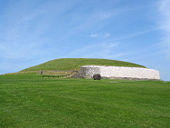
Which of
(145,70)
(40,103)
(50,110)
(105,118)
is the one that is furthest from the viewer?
(145,70)

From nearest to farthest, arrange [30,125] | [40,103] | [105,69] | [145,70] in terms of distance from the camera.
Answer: [30,125]
[40,103]
[105,69]
[145,70]

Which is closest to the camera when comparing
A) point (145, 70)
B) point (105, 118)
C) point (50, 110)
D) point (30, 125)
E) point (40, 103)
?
point (30, 125)

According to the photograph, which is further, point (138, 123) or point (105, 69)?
point (105, 69)

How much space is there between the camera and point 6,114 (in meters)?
9.67

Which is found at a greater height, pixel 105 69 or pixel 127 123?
pixel 105 69

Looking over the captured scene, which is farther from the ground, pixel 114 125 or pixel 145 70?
pixel 145 70

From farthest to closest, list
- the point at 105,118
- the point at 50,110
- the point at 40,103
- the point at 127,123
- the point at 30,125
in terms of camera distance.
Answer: the point at 40,103 < the point at 50,110 < the point at 105,118 < the point at 127,123 < the point at 30,125

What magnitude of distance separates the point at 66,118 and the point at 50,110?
5.74 feet

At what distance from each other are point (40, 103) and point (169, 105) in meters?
8.65

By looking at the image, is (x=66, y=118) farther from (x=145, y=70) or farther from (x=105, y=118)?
(x=145, y=70)

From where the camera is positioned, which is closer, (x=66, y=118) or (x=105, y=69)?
(x=66, y=118)

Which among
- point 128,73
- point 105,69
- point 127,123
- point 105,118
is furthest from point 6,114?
point 128,73

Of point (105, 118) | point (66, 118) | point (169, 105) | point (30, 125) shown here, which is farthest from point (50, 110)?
point (169, 105)

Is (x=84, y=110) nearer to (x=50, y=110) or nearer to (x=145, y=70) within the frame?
(x=50, y=110)
